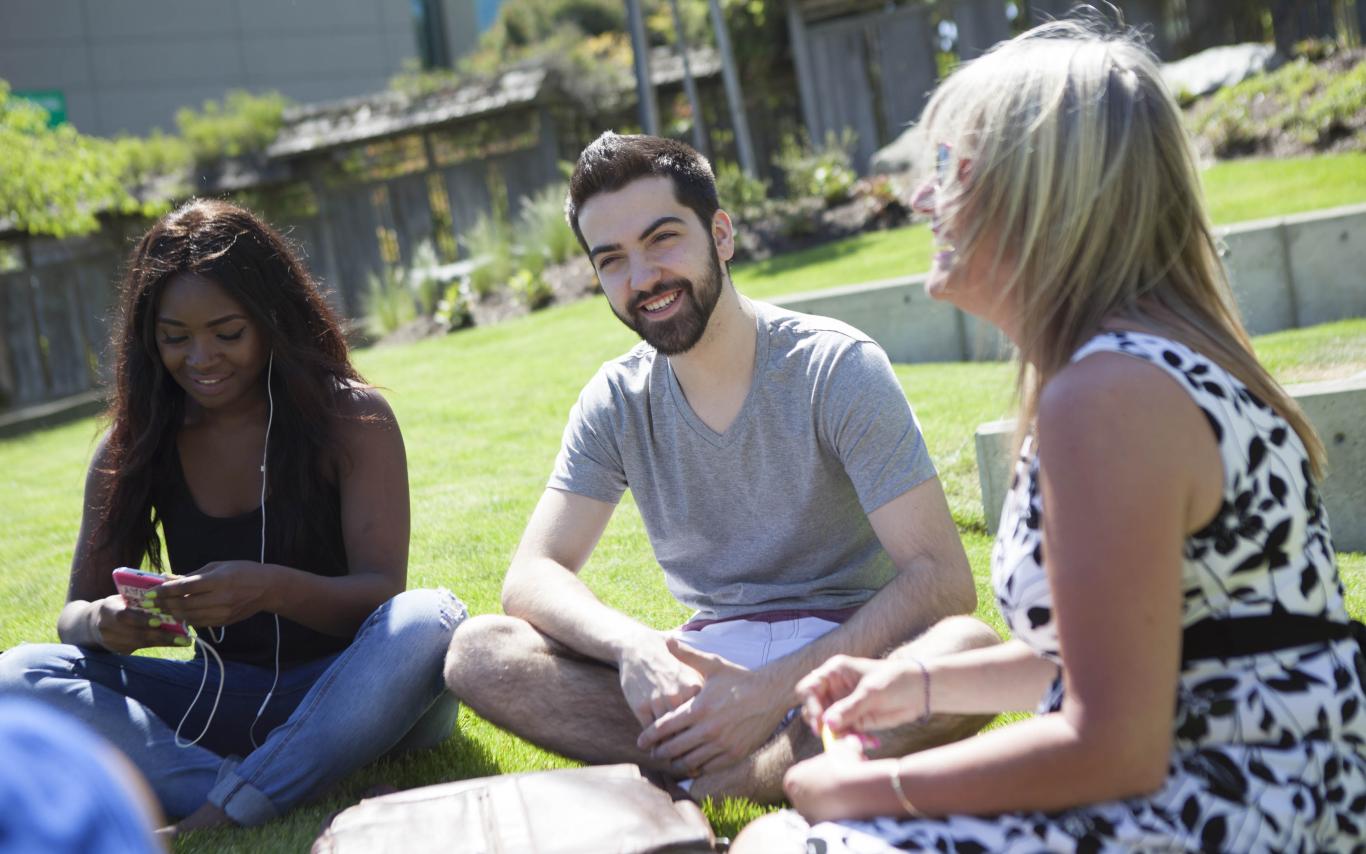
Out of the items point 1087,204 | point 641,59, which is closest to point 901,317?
point 1087,204

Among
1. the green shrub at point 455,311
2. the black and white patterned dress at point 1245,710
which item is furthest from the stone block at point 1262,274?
the green shrub at point 455,311

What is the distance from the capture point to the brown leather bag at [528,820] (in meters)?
2.09

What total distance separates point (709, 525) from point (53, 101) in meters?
22.4

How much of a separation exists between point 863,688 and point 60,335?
671 inches

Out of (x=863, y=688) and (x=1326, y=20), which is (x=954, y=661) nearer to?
(x=863, y=688)

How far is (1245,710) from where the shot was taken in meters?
1.62

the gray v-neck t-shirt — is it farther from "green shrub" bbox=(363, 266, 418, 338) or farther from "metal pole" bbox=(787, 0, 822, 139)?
"metal pole" bbox=(787, 0, 822, 139)

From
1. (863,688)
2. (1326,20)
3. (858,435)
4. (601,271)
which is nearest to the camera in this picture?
(863,688)

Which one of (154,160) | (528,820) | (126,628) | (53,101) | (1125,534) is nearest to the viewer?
(1125,534)

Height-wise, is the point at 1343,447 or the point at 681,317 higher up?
the point at 681,317

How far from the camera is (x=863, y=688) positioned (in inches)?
75.9

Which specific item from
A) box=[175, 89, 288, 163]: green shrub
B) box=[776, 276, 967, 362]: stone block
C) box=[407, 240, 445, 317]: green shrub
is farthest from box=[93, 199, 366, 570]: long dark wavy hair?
box=[175, 89, 288, 163]: green shrub

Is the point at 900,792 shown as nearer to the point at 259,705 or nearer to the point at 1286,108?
the point at 259,705

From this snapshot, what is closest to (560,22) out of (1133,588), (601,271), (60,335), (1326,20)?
(60,335)
